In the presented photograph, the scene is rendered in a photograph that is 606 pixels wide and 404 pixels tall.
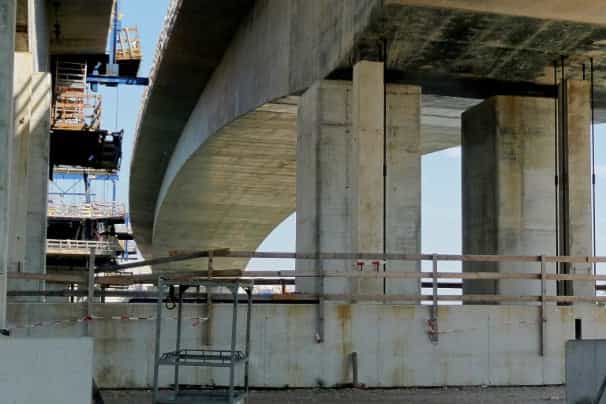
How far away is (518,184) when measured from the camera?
2441 centimetres

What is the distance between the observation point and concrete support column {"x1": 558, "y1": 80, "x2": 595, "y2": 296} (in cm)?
2286

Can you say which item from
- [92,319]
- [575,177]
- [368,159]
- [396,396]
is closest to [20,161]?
[368,159]

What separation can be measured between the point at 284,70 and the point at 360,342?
9.57 m

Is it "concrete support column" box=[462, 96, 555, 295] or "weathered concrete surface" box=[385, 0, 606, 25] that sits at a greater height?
"weathered concrete surface" box=[385, 0, 606, 25]

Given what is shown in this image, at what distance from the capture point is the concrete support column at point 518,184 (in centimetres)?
2431

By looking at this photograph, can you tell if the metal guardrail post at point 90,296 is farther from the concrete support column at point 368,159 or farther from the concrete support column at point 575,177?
the concrete support column at point 575,177

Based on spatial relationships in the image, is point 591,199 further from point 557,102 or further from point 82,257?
point 82,257

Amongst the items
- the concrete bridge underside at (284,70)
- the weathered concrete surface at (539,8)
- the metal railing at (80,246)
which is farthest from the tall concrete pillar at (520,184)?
the metal railing at (80,246)

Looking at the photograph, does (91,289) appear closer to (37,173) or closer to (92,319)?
(92,319)

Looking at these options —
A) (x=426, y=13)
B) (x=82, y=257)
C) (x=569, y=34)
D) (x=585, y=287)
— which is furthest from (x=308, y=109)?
(x=82, y=257)

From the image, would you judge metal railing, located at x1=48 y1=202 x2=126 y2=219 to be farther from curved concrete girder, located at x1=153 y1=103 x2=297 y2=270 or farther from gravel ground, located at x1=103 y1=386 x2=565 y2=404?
gravel ground, located at x1=103 y1=386 x2=565 y2=404

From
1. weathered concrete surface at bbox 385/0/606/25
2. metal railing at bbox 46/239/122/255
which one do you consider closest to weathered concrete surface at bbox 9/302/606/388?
weathered concrete surface at bbox 385/0/606/25

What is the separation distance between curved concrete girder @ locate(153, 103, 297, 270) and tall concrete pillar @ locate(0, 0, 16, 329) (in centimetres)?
1503

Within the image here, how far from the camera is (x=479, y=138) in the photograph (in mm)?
Answer: 25750
